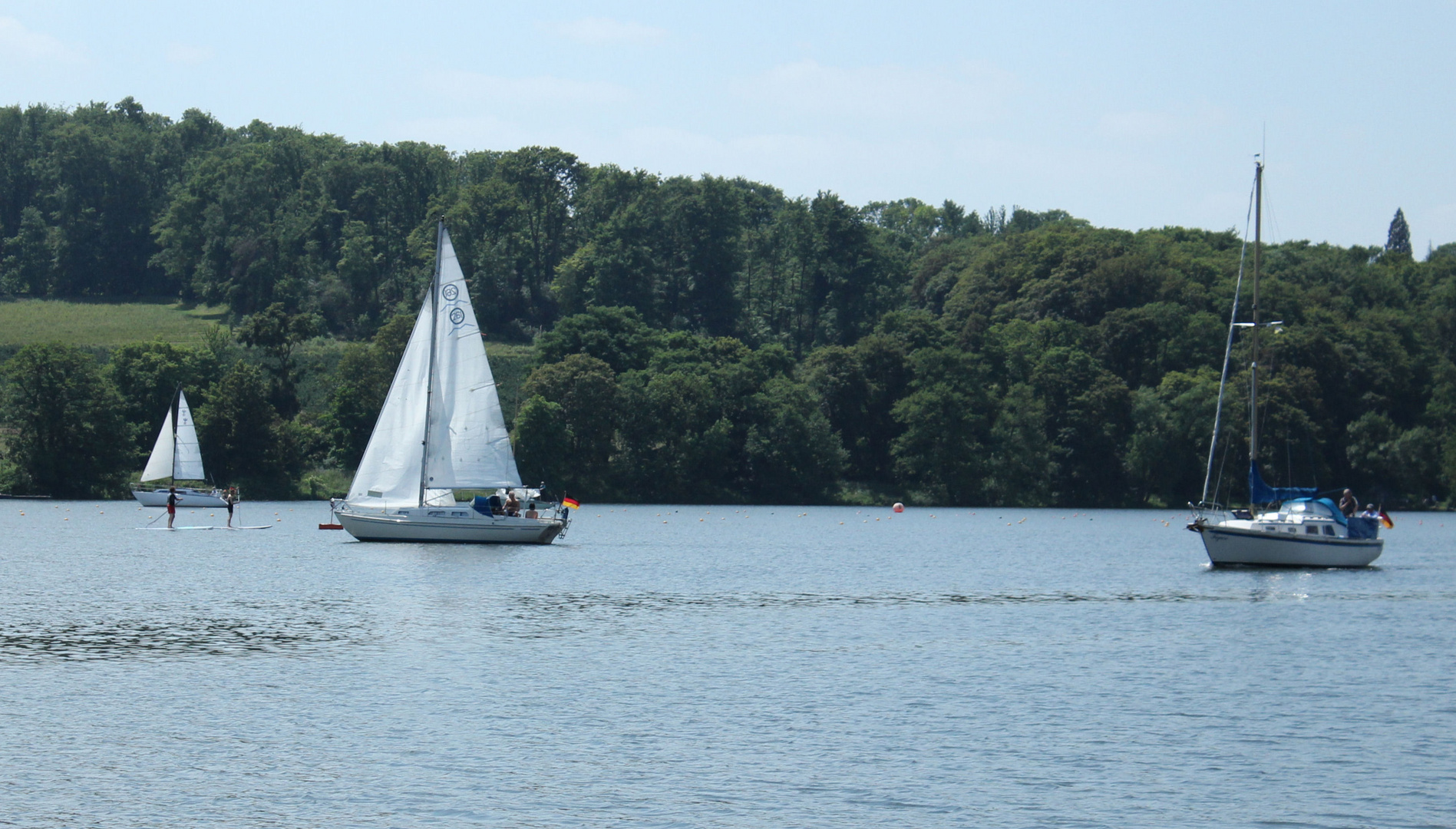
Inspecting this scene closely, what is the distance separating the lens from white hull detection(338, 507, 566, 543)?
67875 mm

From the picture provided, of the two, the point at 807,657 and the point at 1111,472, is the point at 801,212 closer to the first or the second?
the point at 1111,472

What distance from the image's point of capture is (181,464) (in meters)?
111

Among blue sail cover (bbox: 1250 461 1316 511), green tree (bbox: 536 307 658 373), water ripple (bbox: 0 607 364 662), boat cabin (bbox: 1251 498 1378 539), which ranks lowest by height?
water ripple (bbox: 0 607 364 662)

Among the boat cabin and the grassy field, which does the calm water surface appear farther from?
the grassy field

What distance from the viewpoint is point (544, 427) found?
416ft

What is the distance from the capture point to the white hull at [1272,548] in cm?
5953

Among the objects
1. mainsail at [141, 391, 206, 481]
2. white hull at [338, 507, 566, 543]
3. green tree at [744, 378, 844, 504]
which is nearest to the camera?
white hull at [338, 507, 566, 543]

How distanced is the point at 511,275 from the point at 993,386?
198ft

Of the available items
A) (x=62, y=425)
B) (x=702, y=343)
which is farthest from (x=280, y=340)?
(x=702, y=343)

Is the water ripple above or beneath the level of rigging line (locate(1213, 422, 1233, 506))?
beneath

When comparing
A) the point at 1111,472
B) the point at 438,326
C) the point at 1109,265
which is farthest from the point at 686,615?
the point at 1109,265

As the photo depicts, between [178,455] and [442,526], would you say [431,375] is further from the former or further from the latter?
[178,455]

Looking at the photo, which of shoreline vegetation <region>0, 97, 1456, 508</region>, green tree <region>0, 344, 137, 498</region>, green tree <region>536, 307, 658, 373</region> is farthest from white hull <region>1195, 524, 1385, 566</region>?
green tree <region>0, 344, 137, 498</region>

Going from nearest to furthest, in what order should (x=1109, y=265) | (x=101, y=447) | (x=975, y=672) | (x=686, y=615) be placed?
1. (x=975, y=672)
2. (x=686, y=615)
3. (x=101, y=447)
4. (x=1109, y=265)
